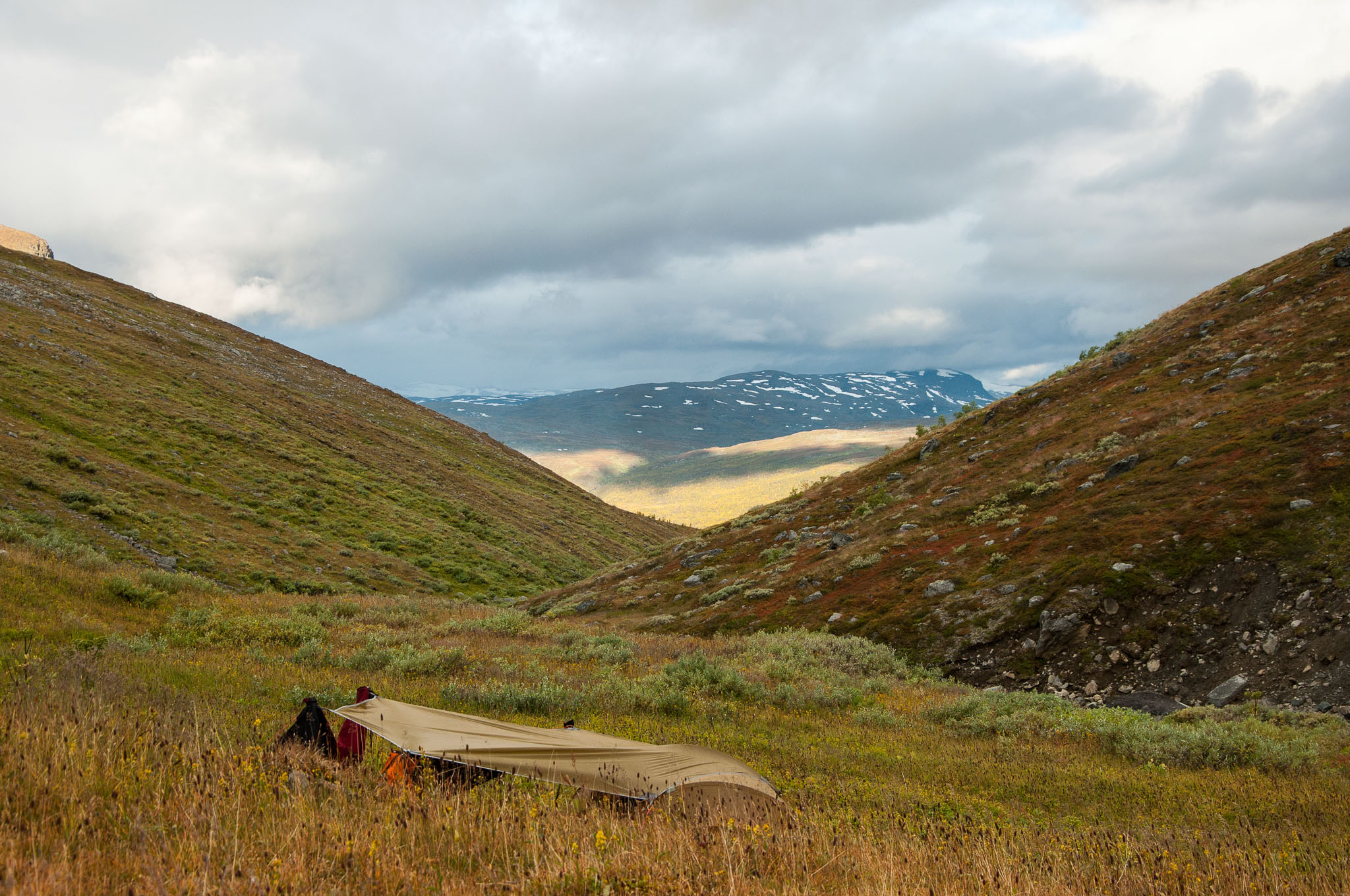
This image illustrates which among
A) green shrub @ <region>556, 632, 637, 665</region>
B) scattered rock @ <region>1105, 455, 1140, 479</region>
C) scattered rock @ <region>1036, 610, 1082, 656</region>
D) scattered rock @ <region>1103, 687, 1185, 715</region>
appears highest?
scattered rock @ <region>1105, 455, 1140, 479</region>

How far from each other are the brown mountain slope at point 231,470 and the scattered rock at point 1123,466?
30.3m

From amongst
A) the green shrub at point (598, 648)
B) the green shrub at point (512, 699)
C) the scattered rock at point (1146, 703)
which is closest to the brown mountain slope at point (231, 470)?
the green shrub at point (598, 648)

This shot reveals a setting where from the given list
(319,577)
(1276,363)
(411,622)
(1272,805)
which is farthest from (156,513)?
(1276,363)

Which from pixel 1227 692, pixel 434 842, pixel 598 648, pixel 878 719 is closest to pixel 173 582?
pixel 598 648

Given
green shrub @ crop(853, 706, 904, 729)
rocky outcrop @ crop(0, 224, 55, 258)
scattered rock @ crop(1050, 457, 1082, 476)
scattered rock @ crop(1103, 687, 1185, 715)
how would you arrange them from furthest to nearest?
rocky outcrop @ crop(0, 224, 55, 258)
scattered rock @ crop(1050, 457, 1082, 476)
scattered rock @ crop(1103, 687, 1185, 715)
green shrub @ crop(853, 706, 904, 729)

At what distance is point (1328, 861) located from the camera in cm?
572

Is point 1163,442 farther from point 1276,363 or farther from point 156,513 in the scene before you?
point 156,513

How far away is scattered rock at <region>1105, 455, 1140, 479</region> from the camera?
66.8 ft

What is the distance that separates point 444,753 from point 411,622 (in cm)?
1730

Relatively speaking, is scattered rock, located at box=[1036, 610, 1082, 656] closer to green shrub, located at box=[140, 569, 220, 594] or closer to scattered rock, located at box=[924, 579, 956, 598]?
scattered rock, located at box=[924, 579, 956, 598]

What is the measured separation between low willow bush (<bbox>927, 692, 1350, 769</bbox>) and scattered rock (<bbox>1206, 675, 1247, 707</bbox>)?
77 cm

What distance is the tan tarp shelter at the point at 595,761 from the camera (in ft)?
21.0

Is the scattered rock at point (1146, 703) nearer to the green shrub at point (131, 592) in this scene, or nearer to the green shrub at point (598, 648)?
the green shrub at point (598, 648)

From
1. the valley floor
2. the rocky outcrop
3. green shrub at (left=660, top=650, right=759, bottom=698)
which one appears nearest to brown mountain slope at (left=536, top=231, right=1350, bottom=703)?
the valley floor
